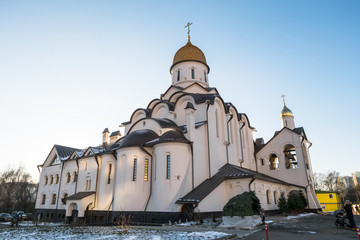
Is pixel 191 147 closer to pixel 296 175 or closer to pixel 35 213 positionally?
pixel 296 175

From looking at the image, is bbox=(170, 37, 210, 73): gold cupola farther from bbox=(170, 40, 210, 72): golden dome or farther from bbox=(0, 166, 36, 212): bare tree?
bbox=(0, 166, 36, 212): bare tree

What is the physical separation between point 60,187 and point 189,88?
55.5ft

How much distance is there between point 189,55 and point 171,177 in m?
15.3

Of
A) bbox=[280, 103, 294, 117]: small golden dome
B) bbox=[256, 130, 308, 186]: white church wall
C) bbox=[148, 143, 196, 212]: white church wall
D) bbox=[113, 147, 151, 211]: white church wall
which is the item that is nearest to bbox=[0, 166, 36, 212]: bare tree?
bbox=[113, 147, 151, 211]: white church wall

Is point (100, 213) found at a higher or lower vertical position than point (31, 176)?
lower

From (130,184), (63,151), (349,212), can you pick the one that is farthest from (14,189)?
(349,212)

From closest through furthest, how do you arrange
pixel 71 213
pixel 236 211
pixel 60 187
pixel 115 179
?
pixel 236 211
pixel 115 179
pixel 71 213
pixel 60 187

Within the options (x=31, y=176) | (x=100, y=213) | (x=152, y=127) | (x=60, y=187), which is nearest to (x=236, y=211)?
(x=152, y=127)

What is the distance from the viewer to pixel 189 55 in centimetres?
2645

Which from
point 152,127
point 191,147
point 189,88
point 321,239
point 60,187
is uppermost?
point 189,88

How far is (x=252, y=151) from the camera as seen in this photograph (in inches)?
1019

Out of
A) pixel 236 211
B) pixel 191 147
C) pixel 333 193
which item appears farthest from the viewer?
pixel 333 193

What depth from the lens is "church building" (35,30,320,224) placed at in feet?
52.6

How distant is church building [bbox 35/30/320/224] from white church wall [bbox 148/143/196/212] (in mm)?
63
